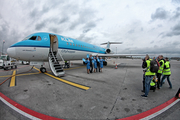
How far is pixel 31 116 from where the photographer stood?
226 centimetres

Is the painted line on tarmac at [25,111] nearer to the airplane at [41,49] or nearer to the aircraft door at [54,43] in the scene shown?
the airplane at [41,49]

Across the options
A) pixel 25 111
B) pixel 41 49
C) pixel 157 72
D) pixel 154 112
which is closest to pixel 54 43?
pixel 41 49

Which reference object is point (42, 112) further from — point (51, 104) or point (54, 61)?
point (54, 61)

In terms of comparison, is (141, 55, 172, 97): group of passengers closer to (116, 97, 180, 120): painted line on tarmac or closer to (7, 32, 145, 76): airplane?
(116, 97, 180, 120): painted line on tarmac

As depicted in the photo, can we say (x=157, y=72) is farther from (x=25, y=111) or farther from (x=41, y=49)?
(x=41, y=49)

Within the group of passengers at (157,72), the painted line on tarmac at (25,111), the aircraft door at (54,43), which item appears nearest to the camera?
the painted line on tarmac at (25,111)

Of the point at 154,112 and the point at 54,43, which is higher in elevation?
the point at 54,43

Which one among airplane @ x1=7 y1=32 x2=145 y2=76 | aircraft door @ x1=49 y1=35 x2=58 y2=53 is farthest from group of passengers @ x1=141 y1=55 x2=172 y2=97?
aircraft door @ x1=49 y1=35 x2=58 y2=53

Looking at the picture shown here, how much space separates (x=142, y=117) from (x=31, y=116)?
3.03 meters

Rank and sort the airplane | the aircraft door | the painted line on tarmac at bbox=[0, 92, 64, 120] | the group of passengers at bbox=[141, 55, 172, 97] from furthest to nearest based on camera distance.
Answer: the aircraft door → the airplane → the group of passengers at bbox=[141, 55, 172, 97] → the painted line on tarmac at bbox=[0, 92, 64, 120]

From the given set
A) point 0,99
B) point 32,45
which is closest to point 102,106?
point 0,99

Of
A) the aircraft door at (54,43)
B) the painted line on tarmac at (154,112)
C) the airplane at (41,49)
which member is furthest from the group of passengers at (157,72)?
the aircraft door at (54,43)

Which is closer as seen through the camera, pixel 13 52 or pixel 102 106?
pixel 102 106

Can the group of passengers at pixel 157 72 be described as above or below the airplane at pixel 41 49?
below
